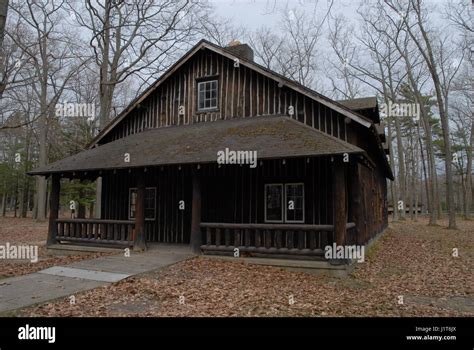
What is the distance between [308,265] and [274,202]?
3.24 meters

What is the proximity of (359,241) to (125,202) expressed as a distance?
30.1ft

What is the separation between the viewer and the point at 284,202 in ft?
41.2

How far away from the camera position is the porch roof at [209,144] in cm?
1023

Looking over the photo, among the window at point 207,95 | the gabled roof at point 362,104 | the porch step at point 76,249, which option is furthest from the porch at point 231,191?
the gabled roof at point 362,104

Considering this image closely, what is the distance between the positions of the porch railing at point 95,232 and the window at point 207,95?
548cm

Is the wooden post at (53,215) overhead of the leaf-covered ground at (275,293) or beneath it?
overhead

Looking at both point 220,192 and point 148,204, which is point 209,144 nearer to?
point 220,192

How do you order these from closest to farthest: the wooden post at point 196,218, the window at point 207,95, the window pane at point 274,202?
the wooden post at point 196,218, the window pane at point 274,202, the window at point 207,95

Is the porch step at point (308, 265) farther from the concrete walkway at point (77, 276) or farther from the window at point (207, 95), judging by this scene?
the window at point (207, 95)

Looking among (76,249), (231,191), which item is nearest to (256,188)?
(231,191)
